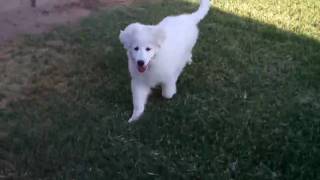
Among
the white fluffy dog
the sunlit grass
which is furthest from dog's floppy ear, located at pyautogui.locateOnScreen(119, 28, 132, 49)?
the sunlit grass

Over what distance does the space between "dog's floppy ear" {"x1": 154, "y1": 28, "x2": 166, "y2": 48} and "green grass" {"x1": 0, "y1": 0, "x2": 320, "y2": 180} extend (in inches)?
22.2

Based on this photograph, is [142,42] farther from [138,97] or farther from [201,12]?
[201,12]

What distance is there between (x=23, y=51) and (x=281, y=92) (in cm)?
258

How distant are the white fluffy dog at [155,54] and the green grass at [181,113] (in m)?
0.16

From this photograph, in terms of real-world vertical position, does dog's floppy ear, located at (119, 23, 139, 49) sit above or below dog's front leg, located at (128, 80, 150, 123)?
above

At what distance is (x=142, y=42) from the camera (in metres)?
4.39

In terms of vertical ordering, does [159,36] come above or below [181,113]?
above

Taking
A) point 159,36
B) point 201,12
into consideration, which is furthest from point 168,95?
point 201,12

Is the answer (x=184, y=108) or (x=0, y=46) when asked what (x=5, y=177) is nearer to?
(x=184, y=108)

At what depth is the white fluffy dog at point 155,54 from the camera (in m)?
4.41

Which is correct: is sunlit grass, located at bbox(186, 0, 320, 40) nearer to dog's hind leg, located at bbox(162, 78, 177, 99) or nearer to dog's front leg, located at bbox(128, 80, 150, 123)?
dog's hind leg, located at bbox(162, 78, 177, 99)

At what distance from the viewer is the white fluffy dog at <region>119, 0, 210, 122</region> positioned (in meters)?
4.41

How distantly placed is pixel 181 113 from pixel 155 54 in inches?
19.9

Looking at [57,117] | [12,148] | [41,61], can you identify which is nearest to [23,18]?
[41,61]
